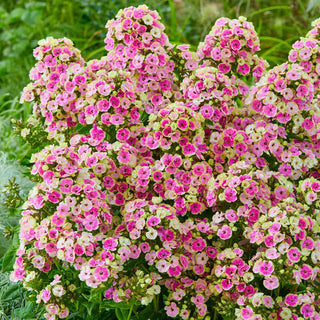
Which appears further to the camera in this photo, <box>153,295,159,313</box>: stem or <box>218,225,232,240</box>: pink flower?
<box>153,295,159,313</box>: stem

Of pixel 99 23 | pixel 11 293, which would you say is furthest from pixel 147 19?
pixel 99 23

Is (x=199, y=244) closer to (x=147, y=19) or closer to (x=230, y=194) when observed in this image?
(x=230, y=194)

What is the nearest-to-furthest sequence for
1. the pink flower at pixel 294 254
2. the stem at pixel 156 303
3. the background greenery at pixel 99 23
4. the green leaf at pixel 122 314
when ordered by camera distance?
1. the pink flower at pixel 294 254
2. the green leaf at pixel 122 314
3. the stem at pixel 156 303
4. the background greenery at pixel 99 23

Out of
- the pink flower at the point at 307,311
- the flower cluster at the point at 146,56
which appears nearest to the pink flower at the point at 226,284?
the pink flower at the point at 307,311

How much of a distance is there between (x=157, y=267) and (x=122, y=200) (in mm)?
288

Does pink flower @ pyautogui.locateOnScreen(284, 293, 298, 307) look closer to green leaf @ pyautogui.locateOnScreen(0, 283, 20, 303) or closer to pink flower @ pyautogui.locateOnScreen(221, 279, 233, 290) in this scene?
pink flower @ pyautogui.locateOnScreen(221, 279, 233, 290)

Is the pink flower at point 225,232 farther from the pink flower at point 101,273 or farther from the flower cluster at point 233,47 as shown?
the flower cluster at point 233,47

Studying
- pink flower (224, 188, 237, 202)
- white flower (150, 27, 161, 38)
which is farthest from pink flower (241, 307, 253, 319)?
white flower (150, 27, 161, 38)

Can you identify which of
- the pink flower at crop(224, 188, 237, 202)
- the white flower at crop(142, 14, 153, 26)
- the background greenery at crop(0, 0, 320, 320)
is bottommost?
the background greenery at crop(0, 0, 320, 320)

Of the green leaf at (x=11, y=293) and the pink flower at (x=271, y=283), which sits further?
the green leaf at (x=11, y=293)

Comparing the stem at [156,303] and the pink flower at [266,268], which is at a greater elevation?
the pink flower at [266,268]

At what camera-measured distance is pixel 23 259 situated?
2.01 m

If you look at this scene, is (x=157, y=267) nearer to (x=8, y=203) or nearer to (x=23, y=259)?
(x=23, y=259)

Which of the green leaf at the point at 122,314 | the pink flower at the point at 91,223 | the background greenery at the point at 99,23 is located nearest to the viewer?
the pink flower at the point at 91,223
